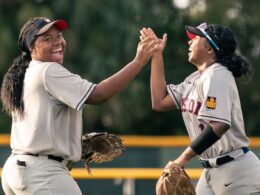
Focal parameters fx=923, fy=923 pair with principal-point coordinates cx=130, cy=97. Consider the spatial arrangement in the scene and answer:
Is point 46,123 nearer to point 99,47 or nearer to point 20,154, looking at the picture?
point 20,154

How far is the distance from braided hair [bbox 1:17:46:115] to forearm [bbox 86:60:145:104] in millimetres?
416

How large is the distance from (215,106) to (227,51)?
16.8 inches

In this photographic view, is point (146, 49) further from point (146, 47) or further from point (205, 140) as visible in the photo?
point (205, 140)

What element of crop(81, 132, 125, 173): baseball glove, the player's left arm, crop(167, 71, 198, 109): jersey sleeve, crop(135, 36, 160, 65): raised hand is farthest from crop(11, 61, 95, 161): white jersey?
crop(167, 71, 198, 109): jersey sleeve

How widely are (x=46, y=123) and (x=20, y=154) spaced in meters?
0.25

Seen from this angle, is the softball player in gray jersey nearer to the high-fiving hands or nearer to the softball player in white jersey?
the high-fiving hands

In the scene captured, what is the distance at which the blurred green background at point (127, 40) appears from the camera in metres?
18.6

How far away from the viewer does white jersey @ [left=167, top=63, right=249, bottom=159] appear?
5.20 meters

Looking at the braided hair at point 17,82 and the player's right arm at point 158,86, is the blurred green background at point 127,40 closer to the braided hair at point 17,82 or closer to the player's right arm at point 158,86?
the player's right arm at point 158,86

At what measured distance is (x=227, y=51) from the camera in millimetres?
5445

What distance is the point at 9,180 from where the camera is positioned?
515 centimetres

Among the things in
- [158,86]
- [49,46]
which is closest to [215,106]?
[158,86]

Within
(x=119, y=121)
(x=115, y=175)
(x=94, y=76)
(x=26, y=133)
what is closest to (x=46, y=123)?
(x=26, y=133)

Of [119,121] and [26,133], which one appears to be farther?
[119,121]
